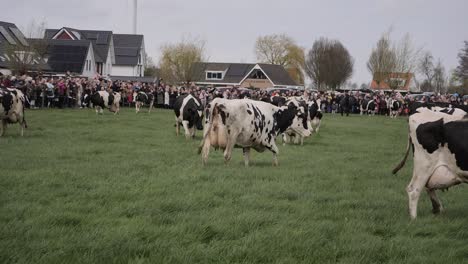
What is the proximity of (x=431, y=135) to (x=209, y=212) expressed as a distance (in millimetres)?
3293

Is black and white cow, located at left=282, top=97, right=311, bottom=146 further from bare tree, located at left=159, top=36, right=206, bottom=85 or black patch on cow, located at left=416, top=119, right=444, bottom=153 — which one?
bare tree, located at left=159, top=36, right=206, bottom=85

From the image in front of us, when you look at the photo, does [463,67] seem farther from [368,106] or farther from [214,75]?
Answer: [214,75]

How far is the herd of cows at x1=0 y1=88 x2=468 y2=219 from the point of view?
845 centimetres

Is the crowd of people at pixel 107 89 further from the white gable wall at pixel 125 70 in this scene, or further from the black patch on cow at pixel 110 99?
the white gable wall at pixel 125 70

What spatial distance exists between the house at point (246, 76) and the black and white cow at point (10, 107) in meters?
74.8

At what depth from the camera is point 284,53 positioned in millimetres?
116000

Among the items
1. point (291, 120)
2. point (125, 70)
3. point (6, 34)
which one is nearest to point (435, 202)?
point (291, 120)

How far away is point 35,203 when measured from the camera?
8.50 metres

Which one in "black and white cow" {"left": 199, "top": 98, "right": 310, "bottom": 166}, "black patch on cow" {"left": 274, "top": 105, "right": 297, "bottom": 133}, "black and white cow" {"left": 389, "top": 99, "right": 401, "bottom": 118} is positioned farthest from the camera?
"black and white cow" {"left": 389, "top": 99, "right": 401, "bottom": 118}

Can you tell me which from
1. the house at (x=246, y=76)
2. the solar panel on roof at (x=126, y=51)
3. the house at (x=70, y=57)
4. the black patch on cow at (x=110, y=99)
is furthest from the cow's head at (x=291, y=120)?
the house at (x=246, y=76)

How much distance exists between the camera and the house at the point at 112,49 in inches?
3081

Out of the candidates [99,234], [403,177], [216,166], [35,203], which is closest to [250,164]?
[216,166]

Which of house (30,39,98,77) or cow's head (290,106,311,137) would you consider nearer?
cow's head (290,106,311,137)

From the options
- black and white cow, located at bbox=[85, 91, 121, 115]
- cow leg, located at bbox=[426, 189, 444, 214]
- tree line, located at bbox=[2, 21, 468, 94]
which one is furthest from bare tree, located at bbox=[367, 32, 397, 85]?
cow leg, located at bbox=[426, 189, 444, 214]
